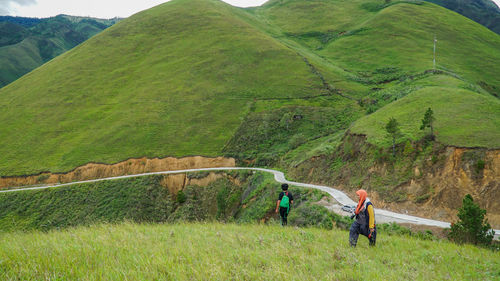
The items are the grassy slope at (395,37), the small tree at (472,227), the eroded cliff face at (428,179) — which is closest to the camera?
the small tree at (472,227)

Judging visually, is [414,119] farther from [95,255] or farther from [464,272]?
[95,255]

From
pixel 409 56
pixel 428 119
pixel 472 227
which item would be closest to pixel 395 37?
pixel 409 56

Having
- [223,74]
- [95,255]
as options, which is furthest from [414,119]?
[223,74]

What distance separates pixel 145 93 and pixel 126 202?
4087cm

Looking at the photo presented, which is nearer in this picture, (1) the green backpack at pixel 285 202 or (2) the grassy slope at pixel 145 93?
(1) the green backpack at pixel 285 202

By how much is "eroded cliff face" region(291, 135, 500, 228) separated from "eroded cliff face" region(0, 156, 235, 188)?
26.7m

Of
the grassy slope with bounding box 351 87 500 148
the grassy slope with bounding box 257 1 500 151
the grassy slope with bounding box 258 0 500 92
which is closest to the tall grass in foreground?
the grassy slope with bounding box 351 87 500 148

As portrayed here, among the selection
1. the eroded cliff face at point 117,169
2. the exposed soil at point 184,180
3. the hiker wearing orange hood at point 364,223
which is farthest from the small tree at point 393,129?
the eroded cliff face at point 117,169

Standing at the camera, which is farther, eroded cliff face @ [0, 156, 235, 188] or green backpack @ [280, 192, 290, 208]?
eroded cliff face @ [0, 156, 235, 188]

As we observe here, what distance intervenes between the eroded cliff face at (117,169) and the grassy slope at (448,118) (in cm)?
2536

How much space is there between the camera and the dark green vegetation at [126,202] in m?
34.2

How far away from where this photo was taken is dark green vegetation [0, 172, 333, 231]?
112 feet

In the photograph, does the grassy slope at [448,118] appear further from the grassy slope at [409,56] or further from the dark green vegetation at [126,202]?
the dark green vegetation at [126,202]

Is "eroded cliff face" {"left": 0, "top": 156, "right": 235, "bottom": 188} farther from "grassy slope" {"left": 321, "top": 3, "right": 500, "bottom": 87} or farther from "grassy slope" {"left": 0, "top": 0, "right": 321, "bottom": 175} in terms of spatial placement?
"grassy slope" {"left": 321, "top": 3, "right": 500, "bottom": 87}
